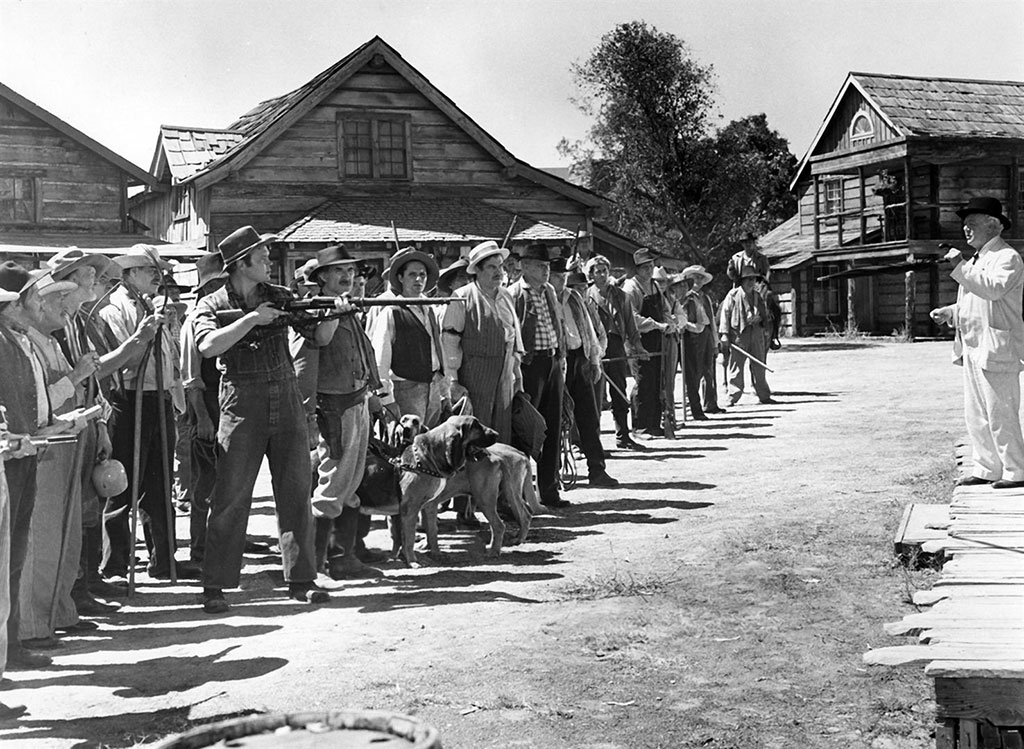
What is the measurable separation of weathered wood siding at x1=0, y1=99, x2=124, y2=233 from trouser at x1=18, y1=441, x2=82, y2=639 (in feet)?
63.7

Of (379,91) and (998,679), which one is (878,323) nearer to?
(379,91)

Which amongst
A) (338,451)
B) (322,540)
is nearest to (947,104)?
(338,451)

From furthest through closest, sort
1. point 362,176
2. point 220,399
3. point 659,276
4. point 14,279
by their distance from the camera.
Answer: point 362,176 → point 659,276 → point 220,399 → point 14,279

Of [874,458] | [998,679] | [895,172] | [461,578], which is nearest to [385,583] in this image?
[461,578]

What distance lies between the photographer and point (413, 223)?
86.4 ft

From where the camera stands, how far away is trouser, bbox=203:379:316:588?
7.81 meters

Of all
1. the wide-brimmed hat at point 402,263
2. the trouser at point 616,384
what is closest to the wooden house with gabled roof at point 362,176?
the trouser at point 616,384

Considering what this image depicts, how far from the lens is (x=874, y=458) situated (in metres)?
13.3

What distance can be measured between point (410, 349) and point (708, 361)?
32.7ft

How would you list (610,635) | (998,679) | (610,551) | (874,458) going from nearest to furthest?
1. (998,679)
2. (610,635)
3. (610,551)
4. (874,458)

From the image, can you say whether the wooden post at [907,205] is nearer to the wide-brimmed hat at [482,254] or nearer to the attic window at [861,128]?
the attic window at [861,128]

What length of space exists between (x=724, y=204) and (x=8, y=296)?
3791 centimetres

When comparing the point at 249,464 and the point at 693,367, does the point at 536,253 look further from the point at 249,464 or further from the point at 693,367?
the point at 693,367

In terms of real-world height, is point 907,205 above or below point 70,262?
above
